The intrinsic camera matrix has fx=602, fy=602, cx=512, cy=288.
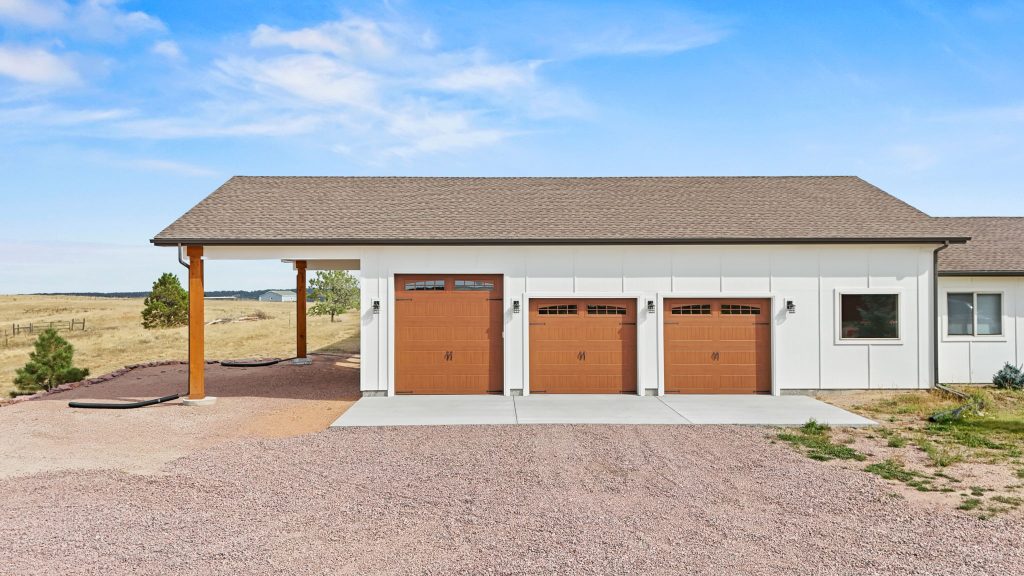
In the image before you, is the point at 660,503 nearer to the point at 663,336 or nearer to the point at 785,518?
the point at 785,518

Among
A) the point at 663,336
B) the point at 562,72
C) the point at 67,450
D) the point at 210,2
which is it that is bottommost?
the point at 67,450

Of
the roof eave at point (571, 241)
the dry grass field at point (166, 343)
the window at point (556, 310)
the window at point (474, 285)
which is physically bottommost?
the dry grass field at point (166, 343)

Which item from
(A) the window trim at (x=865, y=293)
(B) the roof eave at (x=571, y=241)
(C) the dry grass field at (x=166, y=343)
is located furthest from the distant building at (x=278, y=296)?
(A) the window trim at (x=865, y=293)

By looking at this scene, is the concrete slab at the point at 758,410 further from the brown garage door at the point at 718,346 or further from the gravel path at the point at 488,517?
the gravel path at the point at 488,517

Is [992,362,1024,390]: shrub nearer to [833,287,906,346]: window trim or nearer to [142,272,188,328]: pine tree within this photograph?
[833,287,906,346]: window trim

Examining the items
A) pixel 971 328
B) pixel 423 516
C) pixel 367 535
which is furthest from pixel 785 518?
pixel 971 328

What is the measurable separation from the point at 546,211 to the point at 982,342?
10894 mm

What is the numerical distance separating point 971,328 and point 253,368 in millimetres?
19552

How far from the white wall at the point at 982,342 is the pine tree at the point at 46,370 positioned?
2315cm

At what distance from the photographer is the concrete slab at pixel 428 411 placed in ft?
34.2

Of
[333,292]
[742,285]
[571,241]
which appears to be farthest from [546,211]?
[333,292]

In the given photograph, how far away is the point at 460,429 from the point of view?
32.2 feet

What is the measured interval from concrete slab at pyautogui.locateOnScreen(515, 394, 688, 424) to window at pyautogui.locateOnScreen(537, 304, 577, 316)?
1.78 meters

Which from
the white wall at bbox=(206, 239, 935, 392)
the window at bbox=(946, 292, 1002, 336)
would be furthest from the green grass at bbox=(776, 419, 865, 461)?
the window at bbox=(946, 292, 1002, 336)
